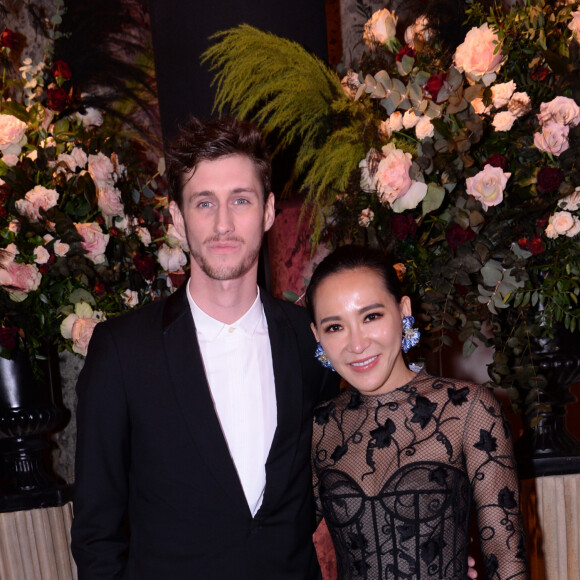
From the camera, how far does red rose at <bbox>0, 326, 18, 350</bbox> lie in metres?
2.26

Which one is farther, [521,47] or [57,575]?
[57,575]

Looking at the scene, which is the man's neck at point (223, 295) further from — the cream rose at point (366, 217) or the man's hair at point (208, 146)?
the cream rose at point (366, 217)

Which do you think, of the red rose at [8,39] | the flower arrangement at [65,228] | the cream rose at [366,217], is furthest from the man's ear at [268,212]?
the red rose at [8,39]

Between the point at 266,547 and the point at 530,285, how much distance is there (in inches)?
35.8

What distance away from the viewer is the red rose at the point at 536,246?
189cm

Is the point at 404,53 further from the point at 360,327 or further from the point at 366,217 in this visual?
the point at 360,327

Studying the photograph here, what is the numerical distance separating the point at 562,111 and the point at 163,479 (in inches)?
50.1

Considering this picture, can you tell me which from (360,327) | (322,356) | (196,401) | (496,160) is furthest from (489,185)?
(196,401)

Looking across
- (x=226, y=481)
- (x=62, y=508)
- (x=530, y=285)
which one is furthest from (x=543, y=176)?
(x=62, y=508)

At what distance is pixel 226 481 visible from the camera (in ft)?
5.83

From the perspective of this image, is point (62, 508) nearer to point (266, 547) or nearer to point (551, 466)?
point (266, 547)

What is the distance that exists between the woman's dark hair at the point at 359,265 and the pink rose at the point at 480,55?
51cm

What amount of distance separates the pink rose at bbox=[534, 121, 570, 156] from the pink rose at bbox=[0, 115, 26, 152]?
1468 mm

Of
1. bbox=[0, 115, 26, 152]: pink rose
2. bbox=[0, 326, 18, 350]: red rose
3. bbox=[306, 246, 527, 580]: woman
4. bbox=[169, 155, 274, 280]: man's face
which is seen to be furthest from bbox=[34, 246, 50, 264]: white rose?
bbox=[306, 246, 527, 580]: woman
